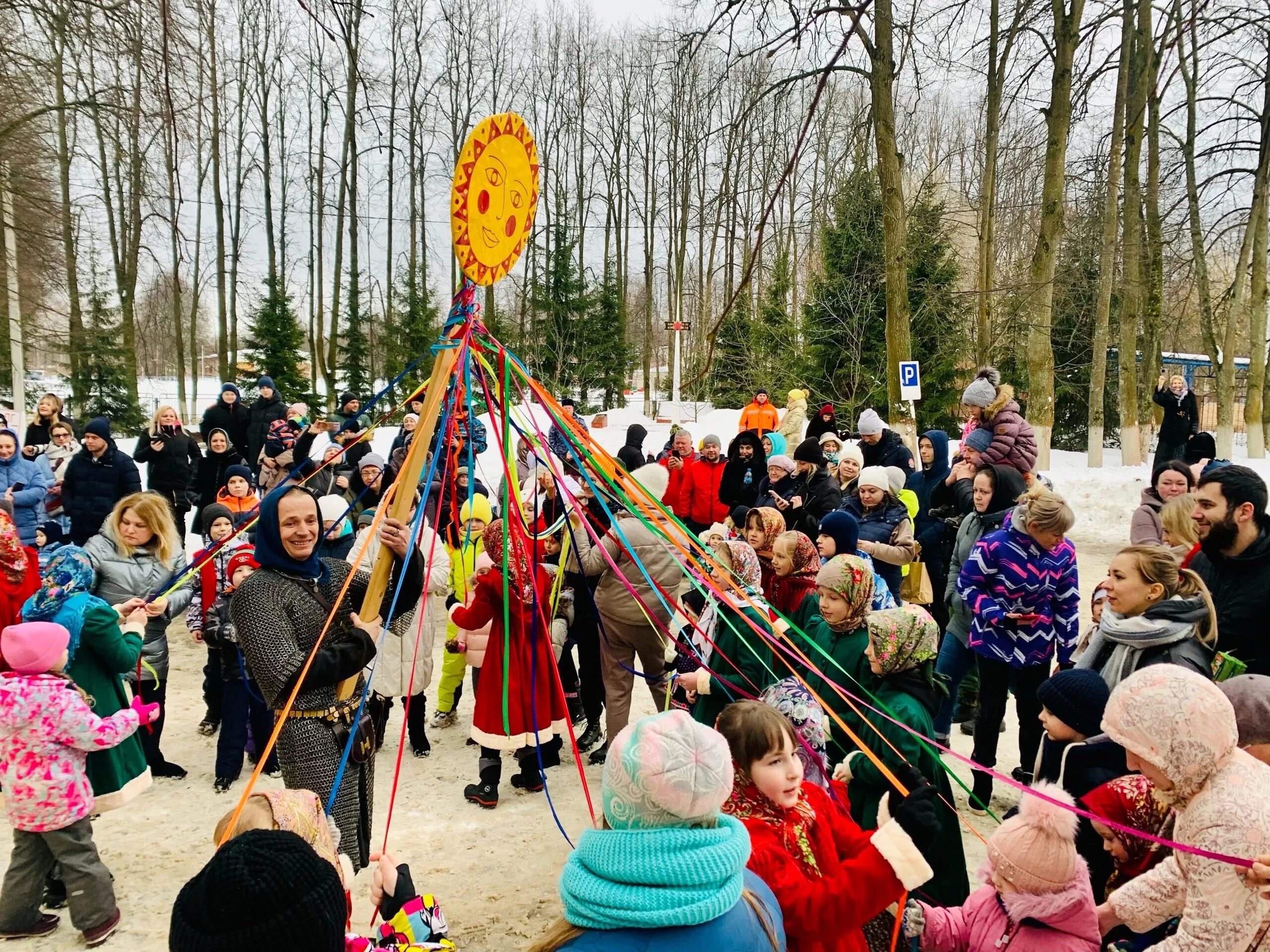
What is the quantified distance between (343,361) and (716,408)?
11406 mm

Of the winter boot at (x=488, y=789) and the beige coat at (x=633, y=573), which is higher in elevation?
the beige coat at (x=633, y=573)

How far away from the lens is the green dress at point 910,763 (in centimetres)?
289

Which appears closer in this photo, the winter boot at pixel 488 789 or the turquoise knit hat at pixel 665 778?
the turquoise knit hat at pixel 665 778

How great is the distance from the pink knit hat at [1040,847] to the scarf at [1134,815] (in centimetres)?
37

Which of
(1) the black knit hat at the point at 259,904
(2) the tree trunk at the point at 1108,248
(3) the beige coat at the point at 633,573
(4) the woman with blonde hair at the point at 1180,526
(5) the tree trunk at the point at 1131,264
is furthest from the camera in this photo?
(5) the tree trunk at the point at 1131,264

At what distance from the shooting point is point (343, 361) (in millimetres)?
25844

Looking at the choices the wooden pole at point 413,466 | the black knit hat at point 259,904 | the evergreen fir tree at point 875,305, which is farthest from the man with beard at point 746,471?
the evergreen fir tree at point 875,305

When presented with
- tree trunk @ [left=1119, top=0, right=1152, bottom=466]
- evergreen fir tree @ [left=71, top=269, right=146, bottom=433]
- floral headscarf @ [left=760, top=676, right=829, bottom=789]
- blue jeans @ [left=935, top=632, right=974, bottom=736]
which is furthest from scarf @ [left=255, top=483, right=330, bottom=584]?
evergreen fir tree @ [left=71, top=269, right=146, bottom=433]

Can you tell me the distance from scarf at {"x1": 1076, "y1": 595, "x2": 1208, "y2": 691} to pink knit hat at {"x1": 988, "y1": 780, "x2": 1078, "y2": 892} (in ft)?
4.20

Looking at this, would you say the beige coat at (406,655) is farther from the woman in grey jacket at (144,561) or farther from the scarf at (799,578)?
the scarf at (799,578)

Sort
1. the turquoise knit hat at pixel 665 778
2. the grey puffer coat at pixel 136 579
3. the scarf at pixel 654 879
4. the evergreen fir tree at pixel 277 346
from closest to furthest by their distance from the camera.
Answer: the scarf at pixel 654 879 < the turquoise knit hat at pixel 665 778 < the grey puffer coat at pixel 136 579 < the evergreen fir tree at pixel 277 346

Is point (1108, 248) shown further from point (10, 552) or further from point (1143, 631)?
point (10, 552)

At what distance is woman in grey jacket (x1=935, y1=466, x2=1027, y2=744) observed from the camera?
16.4 ft

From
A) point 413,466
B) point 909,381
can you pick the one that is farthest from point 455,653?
point 909,381
